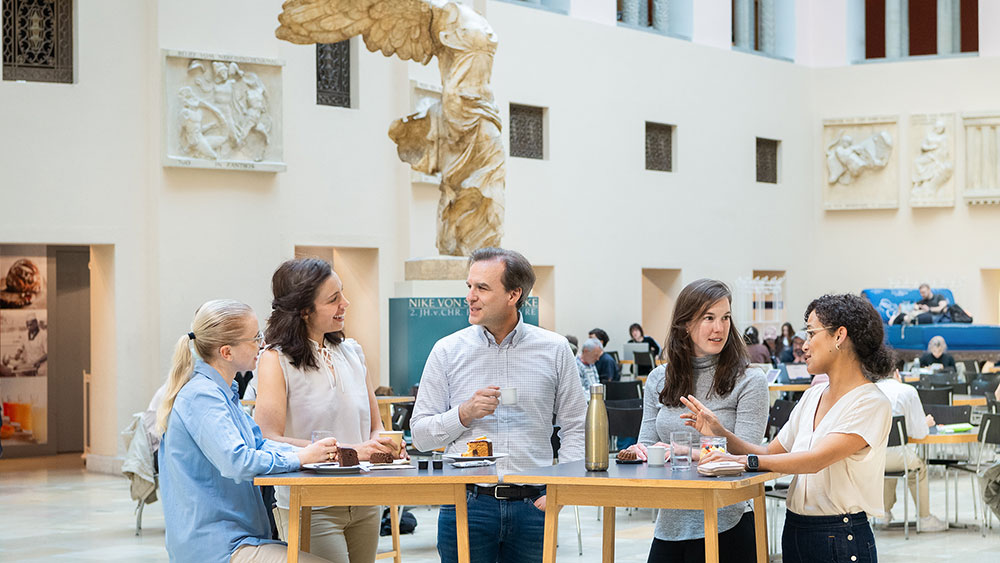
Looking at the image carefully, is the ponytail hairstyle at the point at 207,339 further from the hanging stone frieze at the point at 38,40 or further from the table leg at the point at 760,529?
the hanging stone frieze at the point at 38,40

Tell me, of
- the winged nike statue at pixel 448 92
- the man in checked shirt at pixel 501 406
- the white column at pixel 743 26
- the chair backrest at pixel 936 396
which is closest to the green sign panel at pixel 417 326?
the winged nike statue at pixel 448 92

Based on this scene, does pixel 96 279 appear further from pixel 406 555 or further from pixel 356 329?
pixel 406 555

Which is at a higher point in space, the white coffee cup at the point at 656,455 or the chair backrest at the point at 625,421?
the white coffee cup at the point at 656,455

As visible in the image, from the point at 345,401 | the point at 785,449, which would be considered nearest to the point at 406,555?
the point at 345,401

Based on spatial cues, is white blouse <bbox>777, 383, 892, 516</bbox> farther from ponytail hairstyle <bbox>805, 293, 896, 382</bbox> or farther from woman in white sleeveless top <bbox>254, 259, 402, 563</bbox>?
woman in white sleeveless top <bbox>254, 259, 402, 563</bbox>

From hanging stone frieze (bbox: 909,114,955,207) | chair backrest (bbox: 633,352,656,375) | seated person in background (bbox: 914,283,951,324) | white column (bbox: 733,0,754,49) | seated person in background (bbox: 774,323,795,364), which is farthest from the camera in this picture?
white column (bbox: 733,0,754,49)

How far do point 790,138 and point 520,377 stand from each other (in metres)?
19.4

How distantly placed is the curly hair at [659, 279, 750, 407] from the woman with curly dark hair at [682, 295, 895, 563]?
0.19 meters

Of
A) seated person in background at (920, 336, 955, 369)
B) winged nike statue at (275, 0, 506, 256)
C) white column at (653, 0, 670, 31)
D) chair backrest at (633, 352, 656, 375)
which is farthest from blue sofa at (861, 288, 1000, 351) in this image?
winged nike statue at (275, 0, 506, 256)

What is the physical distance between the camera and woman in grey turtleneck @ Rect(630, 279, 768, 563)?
3.93 meters

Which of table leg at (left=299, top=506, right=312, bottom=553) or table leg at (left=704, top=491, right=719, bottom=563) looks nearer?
table leg at (left=704, top=491, right=719, bottom=563)

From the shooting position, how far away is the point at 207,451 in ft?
12.4

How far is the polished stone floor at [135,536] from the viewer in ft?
26.5

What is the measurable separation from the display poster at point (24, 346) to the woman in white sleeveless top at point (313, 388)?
11.2m
